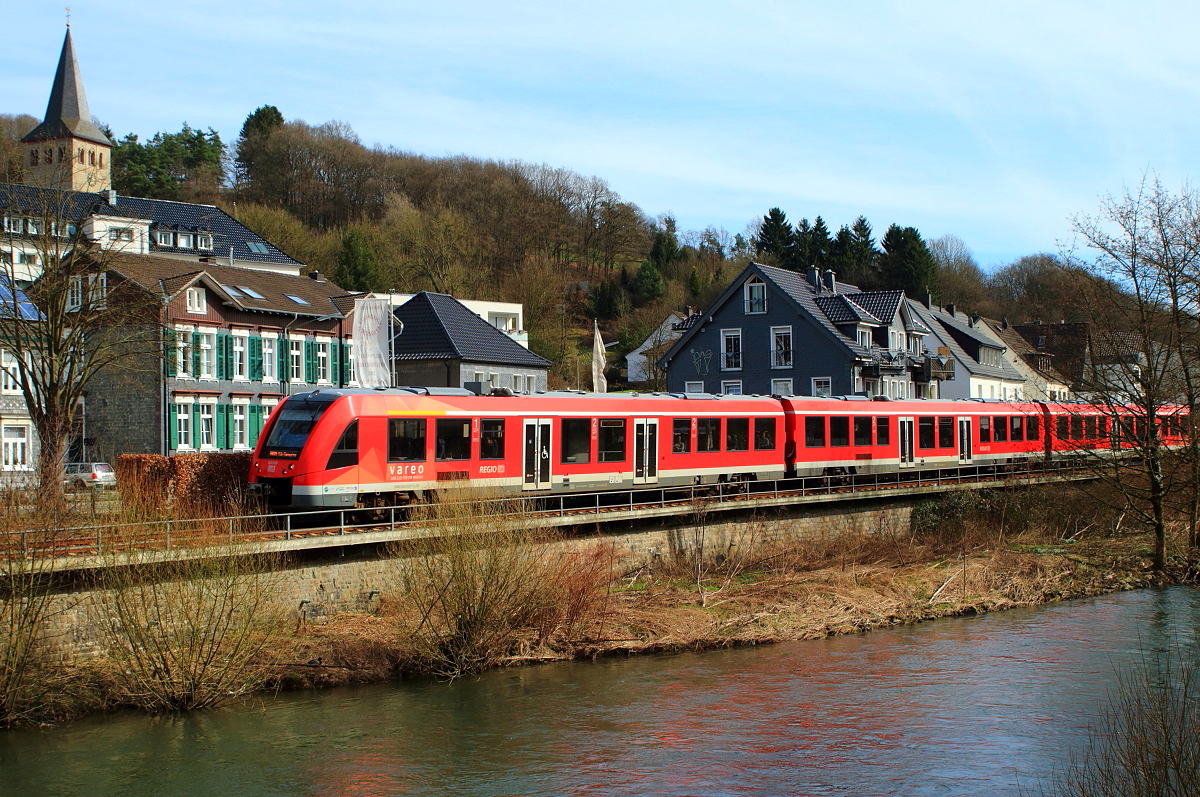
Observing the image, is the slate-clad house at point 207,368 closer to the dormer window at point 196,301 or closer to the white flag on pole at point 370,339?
the dormer window at point 196,301

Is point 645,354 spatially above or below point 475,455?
above

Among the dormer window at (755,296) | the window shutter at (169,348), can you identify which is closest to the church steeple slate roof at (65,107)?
the window shutter at (169,348)

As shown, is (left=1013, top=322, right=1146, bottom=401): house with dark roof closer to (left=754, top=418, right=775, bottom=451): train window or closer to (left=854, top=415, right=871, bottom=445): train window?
(left=854, top=415, right=871, bottom=445): train window

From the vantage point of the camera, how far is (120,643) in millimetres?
17078

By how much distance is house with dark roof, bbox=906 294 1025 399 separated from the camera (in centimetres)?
6188

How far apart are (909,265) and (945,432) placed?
5073cm

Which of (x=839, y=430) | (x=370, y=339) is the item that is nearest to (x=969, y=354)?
(x=839, y=430)

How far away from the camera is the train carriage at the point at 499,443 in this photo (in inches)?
864

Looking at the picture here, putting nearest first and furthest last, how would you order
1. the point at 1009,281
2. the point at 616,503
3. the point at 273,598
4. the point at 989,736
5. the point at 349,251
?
1. the point at 989,736
2. the point at 273,598
3. the point at 616,503
4. the point at 349,251
5. the point at 1009,281

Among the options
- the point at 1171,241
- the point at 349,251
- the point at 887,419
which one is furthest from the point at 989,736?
the point at 349,251

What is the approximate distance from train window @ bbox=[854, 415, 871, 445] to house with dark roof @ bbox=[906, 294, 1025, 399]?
2326 centimetres

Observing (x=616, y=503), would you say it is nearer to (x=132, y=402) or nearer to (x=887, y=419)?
(x=887, y=419)

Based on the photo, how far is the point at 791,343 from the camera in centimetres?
4938

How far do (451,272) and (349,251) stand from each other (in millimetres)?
5982
